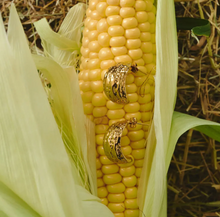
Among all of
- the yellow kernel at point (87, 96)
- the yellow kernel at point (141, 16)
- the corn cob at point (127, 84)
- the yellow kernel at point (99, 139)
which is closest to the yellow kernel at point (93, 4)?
the corn cob at point (127, 84)

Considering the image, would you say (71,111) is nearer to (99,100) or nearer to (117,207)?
(99,100)

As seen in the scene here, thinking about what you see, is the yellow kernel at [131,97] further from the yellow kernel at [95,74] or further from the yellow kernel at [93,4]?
the yellow kernel at [93,4]

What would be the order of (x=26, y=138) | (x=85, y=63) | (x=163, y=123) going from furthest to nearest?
(x=85, y=63) → (x=163, y=123) → (x=26, y=138)

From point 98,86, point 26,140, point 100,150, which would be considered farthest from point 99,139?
point 26,140

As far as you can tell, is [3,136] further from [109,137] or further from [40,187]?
[109,137]

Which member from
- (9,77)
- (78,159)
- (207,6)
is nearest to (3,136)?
(9,77)
